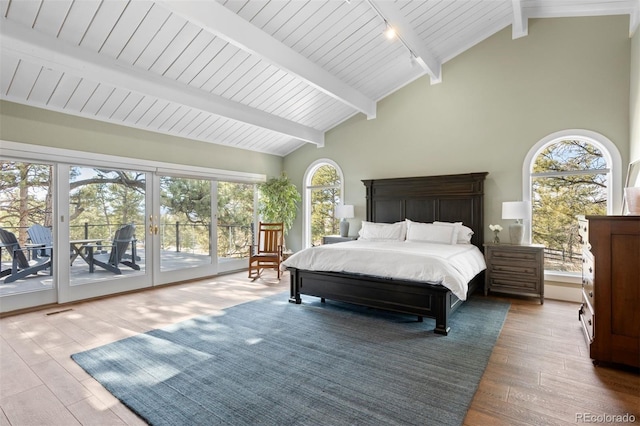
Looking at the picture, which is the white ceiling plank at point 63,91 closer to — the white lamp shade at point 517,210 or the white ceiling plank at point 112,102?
the white ceiling plank at point 112,102

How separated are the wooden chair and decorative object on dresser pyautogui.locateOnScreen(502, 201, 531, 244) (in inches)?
148

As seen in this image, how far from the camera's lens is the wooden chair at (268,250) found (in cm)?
576

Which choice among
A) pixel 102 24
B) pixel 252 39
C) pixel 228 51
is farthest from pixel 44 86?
pixel 252 39

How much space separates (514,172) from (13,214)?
6.85 metres

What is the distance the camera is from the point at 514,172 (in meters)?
4.78

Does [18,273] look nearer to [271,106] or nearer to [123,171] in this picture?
[123,171]

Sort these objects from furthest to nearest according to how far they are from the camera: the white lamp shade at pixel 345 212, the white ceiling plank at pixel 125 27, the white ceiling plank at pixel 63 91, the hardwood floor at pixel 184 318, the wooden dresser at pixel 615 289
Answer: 1. the white lamp shade at pixel 345 212
2. the white ceiling plank at pixel 63 91
3. the white ceiling plank at pixel 125 27
4. the wooden dresser at pixel 615 289
5. the hardwood floor at pixel 184 318

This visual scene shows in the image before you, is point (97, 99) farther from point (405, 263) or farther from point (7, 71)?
point (405, 263)

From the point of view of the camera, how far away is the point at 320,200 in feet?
23.3

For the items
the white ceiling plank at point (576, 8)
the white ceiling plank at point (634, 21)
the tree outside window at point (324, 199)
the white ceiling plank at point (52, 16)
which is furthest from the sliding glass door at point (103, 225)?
the white ceiling plank at point (634, 21)

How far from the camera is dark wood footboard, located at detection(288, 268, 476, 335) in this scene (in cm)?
322

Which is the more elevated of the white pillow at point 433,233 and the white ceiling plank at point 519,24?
the white ceiling plank at point 519,24

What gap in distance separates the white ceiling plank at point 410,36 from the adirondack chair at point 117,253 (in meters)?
4.70

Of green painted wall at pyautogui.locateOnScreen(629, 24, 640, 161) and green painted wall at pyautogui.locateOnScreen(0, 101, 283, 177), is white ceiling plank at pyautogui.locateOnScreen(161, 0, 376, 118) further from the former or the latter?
green painted wall at pyautogui.locateOnScreen(629, 24, 640, 161)
